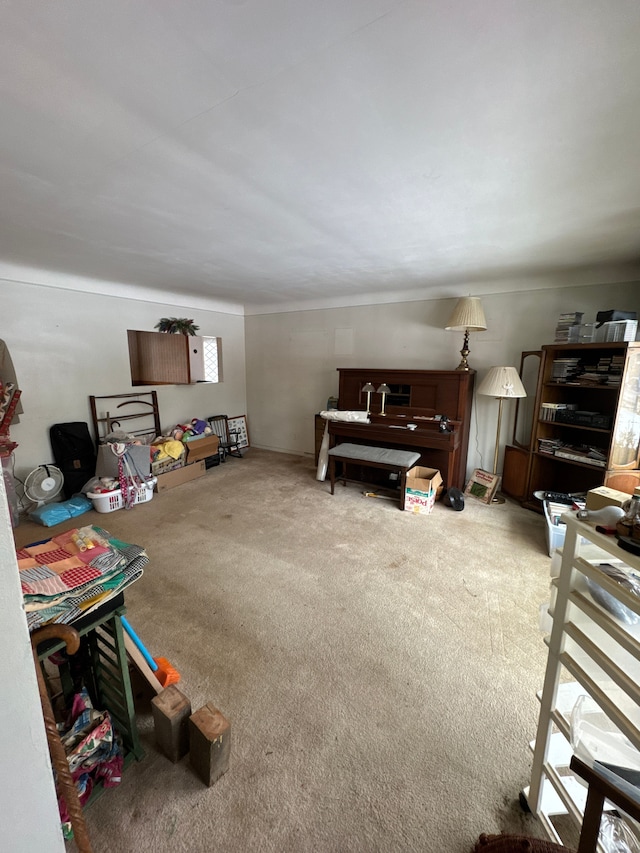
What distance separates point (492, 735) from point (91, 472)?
13.5 feet

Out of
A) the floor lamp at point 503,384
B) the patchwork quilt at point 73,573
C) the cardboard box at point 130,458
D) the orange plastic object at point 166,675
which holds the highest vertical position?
the floor lamp at point 503,384

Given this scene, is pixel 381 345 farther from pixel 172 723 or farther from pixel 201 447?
pixel 172 723

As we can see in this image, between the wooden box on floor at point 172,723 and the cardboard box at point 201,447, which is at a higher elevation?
the cardboard box at point 201,447

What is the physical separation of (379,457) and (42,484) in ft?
11.0

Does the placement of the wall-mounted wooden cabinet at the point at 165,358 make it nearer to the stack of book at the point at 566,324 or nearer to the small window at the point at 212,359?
the small window at the point at 212,359

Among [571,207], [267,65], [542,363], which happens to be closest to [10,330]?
[267,65]

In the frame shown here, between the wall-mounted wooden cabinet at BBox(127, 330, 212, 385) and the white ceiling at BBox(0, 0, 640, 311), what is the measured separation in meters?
1.88

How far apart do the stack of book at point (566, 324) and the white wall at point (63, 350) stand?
177 inches

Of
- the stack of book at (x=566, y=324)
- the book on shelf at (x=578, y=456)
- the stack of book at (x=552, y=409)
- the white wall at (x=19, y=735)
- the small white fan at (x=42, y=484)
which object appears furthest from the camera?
the small white fan at (x=42, y=484)

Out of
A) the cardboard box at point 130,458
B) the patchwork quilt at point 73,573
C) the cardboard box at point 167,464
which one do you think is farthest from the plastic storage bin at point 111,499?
the patchwork quilt at point 73,573

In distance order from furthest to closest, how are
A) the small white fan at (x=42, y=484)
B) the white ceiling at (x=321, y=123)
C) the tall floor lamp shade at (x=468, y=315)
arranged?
the tall floor lamp shade at (x=468, y=315) → the small white fan at (x=42, y=484) → the white ceiling at (x=321, y=123)

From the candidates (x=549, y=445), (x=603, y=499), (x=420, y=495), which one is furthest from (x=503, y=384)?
(x=603, y=499)

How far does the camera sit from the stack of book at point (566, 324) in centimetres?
302

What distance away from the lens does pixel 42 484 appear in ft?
10.7
